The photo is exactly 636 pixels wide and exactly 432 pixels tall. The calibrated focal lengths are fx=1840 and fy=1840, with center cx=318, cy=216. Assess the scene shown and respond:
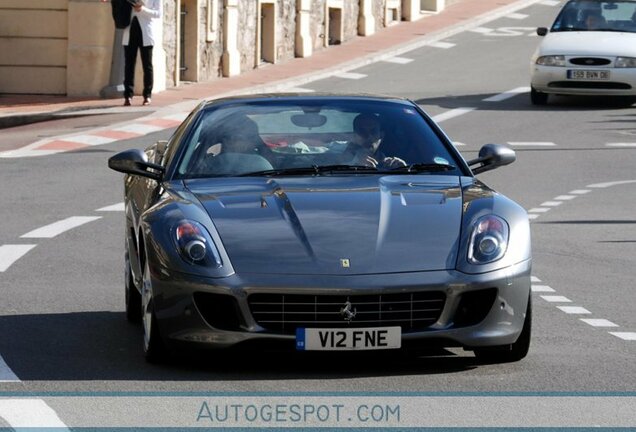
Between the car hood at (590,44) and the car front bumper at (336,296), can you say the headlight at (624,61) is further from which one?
the car front bumper at (336,296)

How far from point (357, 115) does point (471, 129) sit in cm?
1507

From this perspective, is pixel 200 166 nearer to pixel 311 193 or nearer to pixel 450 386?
pixel 311 193

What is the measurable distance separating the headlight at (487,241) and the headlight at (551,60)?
769 inches

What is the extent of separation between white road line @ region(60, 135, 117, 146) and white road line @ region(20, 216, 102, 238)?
7505mm

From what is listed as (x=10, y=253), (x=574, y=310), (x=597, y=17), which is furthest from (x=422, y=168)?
(x=597, y=17)

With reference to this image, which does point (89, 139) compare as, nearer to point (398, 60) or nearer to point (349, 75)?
point (349, 75)

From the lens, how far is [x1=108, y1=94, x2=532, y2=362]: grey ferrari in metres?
8.19

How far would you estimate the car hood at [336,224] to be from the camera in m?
8.26

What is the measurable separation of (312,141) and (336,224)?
4.63 ft

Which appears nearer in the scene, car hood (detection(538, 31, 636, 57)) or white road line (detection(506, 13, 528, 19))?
car hood (detection(538, 31, 636, 57))

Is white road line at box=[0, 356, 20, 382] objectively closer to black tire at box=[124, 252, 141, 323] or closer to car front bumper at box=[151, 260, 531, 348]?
car front bumper at box=[151, 260, 531, 348]

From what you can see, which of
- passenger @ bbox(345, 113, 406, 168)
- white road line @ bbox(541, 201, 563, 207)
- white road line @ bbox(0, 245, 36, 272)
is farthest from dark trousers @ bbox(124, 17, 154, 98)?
passenger @ bbox(345, 113, 406, 168)

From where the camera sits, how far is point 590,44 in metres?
28.0

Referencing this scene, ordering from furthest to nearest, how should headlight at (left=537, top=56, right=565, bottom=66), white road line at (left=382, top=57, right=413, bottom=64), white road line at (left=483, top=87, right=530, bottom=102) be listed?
white road line at (left=382, top=57, right=413, bottom=64) < white road line at (left=483, top=87, right=530, bottom=102) < headlight at (left=537, top=56, right=565, bottom=66)
